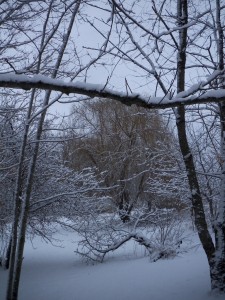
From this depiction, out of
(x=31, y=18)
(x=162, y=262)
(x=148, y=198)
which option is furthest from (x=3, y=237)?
(x=31, y=18)

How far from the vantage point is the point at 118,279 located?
8.91m

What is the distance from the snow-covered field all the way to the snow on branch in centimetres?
464

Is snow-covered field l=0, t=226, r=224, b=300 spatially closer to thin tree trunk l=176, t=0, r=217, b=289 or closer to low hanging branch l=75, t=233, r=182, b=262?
low hanging branch l=75, t=233, r=182, b=262

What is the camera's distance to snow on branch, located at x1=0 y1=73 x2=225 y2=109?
8.34 ft

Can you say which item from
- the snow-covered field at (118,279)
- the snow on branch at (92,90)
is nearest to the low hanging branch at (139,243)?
the snow-covered field at (118,279)

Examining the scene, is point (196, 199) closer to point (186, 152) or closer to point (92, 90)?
point (186, 152)

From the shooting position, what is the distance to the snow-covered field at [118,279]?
7211 millimetres

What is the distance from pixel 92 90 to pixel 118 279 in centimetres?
727

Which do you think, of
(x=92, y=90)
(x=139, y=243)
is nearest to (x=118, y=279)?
(x=139, y=243)

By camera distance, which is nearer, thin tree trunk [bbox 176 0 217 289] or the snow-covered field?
thin tree trunk [bbox 176 0 217 289]

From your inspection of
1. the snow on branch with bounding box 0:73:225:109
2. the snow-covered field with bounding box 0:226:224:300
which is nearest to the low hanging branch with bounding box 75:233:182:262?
the snow-covered field with bounding box 0:226:224:300

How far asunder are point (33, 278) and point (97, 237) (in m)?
2.38

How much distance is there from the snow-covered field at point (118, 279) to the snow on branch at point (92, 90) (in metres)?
4.64

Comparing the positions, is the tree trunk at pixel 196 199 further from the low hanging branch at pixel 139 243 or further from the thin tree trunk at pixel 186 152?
the low hanging branch at pixel 139 243
